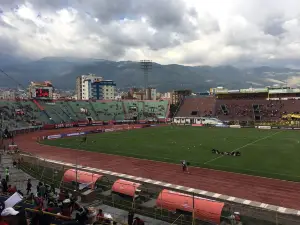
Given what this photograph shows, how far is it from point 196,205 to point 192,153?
25.0 m

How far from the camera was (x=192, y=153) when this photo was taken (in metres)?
40.5

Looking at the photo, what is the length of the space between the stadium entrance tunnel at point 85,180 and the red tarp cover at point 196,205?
5.78 m

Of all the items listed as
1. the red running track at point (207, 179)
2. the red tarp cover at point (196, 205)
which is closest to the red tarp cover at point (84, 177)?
the red tarp cover at point (196, 205)

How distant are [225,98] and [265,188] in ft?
292

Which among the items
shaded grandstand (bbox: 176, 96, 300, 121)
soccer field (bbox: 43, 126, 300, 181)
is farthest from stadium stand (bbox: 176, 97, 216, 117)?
soccer field (bbox: 43, 126, 300, 181)

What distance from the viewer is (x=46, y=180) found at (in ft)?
80.5

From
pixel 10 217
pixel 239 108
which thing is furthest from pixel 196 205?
pixel 239 108

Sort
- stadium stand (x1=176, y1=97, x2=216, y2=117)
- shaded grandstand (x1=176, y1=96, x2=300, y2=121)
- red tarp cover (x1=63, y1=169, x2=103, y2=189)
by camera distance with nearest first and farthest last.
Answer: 1. red tarp cover (x1=63, y1=169, x2=103, y2=189)
2. shaded grandstand (x1=176, y1=96, x2=300, y2=121)
3. stadium stand (x1=176, y1=97, x2=216, y2=117)

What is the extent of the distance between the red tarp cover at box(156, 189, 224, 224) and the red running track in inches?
314

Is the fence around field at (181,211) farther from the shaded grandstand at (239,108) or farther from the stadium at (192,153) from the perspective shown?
the shaded grandstand at (239,108)

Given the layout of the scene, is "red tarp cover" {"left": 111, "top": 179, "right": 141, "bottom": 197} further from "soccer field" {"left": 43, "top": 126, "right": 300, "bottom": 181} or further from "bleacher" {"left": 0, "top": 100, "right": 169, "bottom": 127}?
"bleacher" {"left": 0, "top": 100, "right": 169, "bottom": 127}

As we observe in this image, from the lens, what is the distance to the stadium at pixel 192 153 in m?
20.6

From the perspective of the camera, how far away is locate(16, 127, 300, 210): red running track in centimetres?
2280

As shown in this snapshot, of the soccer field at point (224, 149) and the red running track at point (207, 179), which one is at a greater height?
the soccer field at point (224, 149)
